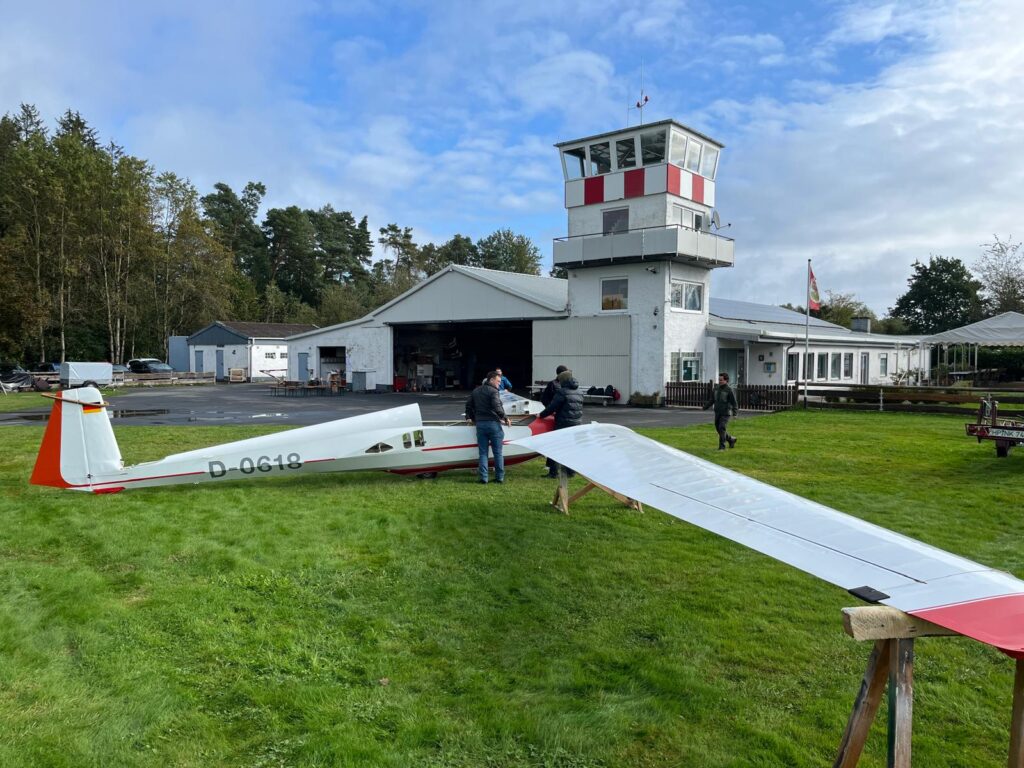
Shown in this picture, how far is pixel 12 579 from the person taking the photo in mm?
5961

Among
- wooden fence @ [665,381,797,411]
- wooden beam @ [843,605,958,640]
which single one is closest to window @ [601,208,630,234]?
wooden fence @ [665,381,797,411]

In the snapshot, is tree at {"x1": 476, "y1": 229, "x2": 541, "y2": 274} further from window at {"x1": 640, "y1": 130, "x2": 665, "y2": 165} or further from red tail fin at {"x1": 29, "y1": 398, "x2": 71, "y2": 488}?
red tail fin at {"x1": 29, "y1": 398, "x2": 71, "y2": 488}

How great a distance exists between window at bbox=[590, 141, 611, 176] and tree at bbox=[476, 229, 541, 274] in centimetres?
5553

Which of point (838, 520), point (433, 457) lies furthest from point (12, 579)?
point (838, 520)

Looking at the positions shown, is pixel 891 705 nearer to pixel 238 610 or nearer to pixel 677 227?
pixel 238 610

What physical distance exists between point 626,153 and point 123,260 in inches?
1736

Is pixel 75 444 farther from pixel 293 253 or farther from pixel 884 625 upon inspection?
pixel 293 253

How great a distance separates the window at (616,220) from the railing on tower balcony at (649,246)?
27 centimetres

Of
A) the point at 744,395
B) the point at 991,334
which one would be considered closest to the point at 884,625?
the point at 744,395

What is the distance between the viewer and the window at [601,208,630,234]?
28969mm

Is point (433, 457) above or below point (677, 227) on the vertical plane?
below

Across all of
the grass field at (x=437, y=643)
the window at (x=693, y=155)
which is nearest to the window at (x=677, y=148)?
the window at (x=693, y=155)

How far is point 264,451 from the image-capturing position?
10.0 m

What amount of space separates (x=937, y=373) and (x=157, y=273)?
60.9 meters
